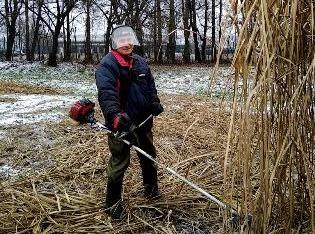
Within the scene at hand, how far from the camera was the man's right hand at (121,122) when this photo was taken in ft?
11.6

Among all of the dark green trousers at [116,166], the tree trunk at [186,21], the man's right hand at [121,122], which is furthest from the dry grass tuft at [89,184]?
the tree trunk at [186,21]

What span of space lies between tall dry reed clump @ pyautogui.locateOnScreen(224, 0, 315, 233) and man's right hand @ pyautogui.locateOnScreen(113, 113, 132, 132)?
133 cm

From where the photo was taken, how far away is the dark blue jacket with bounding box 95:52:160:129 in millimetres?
3615

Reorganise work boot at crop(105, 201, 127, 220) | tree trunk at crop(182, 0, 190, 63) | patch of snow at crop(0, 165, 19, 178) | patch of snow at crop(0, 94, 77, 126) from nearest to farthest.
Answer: work boot at crop(105, 201, 127, 220) → patch of snow at crop(0, 165, 19, 178) → patch of snow at crop(0, 94, 77, 126) → tree trunk at crop(182, 0, 190, 63)

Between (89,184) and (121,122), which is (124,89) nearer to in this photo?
(121,122)

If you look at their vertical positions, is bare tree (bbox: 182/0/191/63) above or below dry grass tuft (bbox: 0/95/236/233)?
above

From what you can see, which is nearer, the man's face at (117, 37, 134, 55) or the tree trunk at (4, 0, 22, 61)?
the man's face at (117, 37, 134, 55)

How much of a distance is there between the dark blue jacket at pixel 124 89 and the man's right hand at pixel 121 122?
0.04 metres

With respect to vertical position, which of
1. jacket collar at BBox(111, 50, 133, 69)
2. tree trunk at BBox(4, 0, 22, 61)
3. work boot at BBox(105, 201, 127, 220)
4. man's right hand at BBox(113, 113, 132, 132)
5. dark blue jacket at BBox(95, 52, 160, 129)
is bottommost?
work boot at BBox(105, 201, 127, 220)

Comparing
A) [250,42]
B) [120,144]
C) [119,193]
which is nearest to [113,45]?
[120,144]

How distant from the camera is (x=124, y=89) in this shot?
3.85m

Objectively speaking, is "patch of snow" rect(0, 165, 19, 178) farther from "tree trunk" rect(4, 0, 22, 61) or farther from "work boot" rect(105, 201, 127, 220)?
"tree trunk" rect(4, 0, 22, 61)

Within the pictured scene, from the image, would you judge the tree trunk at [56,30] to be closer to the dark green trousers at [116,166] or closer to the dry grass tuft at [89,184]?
the dry grass tuft at [89,184]

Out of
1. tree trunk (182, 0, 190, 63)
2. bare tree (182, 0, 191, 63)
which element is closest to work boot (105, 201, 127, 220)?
tree trunk (182, 0, 190, 63)
